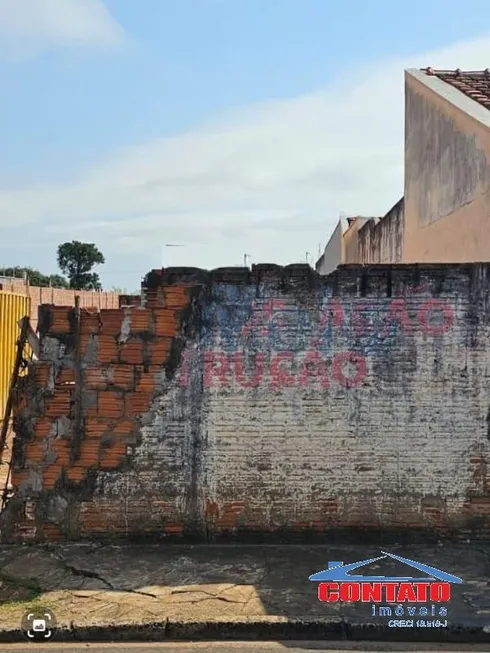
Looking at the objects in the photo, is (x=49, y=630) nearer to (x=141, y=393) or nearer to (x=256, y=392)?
(x=141, y=393)

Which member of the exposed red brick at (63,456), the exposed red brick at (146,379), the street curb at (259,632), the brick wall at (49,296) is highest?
the brick wall at (49,296)

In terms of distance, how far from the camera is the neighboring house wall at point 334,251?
22.0m

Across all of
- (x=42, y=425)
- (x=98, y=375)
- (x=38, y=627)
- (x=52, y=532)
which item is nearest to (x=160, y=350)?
(x=98, y=375)

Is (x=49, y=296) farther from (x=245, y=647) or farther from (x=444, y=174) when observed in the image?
(x=245, y=647)

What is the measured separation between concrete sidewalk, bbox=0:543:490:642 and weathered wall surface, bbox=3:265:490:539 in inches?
11.9

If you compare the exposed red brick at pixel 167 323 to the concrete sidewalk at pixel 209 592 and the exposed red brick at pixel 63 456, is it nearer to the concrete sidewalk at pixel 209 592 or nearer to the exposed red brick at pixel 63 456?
the exposed red brick at pixel 63 456

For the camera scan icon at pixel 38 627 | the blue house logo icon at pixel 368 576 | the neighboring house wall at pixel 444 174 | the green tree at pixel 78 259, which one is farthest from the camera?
the green tree at pixel 78 259

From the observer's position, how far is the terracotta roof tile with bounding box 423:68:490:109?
920 cm

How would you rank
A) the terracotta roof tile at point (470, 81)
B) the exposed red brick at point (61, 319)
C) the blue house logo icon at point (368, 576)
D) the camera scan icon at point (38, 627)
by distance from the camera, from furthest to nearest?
the terracotta roof tile at point (470, 81), the exposed red brick at point (61, 319), the blue house logo icon at point (368, 576), the camera scan icon at point (38, 627)

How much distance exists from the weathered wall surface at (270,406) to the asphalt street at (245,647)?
1513 millimetres

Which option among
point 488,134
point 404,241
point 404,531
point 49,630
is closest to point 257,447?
point 404,531

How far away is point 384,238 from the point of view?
14.1 metres

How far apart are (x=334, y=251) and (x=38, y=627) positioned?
817 inches

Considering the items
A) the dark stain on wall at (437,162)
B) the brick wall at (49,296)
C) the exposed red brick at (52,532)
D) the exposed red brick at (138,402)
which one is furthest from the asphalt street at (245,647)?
the brick wall at (49,296)
